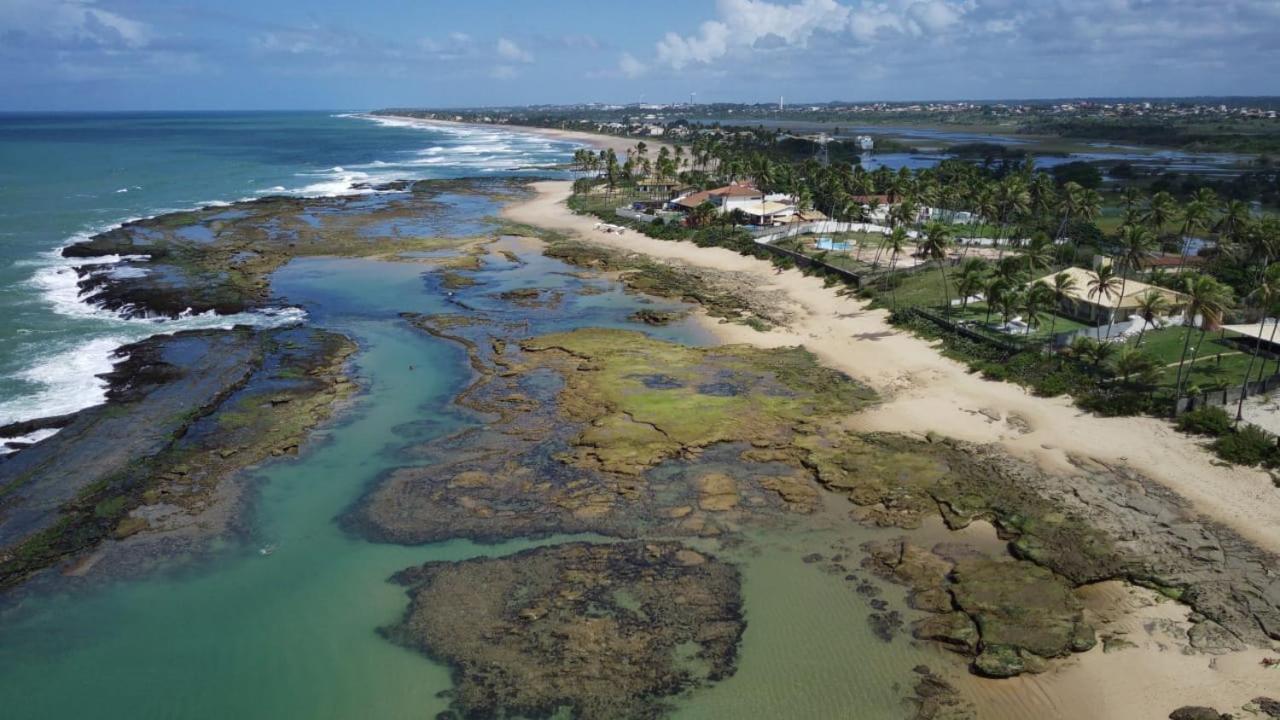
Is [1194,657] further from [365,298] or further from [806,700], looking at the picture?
[365,298]

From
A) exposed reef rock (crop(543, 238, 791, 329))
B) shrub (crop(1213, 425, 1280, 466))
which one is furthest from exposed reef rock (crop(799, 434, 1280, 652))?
exposed reef rock (crop(543, 238, 791, 329))

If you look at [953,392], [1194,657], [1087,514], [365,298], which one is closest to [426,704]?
[1194,657]

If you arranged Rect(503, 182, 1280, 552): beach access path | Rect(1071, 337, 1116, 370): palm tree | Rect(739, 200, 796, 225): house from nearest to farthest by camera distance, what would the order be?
Rect(503, 182, 1280, 552): beach access path < Rect(1071, 337, 1116, 370): palm tree < Rect(739, 200, 796, 225): house

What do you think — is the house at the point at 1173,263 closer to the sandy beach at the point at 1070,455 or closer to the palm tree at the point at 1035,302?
the palm tree at the point at 1035,302

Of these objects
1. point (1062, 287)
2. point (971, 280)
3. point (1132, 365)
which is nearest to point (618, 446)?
point (1132, 365)

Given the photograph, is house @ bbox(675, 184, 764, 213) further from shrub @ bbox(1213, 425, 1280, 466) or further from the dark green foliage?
shrub @ bbox(1213, 425, 1280, 466)

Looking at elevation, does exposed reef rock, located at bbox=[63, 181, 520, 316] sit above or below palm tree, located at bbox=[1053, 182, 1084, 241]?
below

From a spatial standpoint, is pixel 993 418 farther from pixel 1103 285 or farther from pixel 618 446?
pixel 618 446

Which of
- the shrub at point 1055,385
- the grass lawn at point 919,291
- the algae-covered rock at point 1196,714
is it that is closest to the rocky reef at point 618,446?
the shrub at point 1055,385
